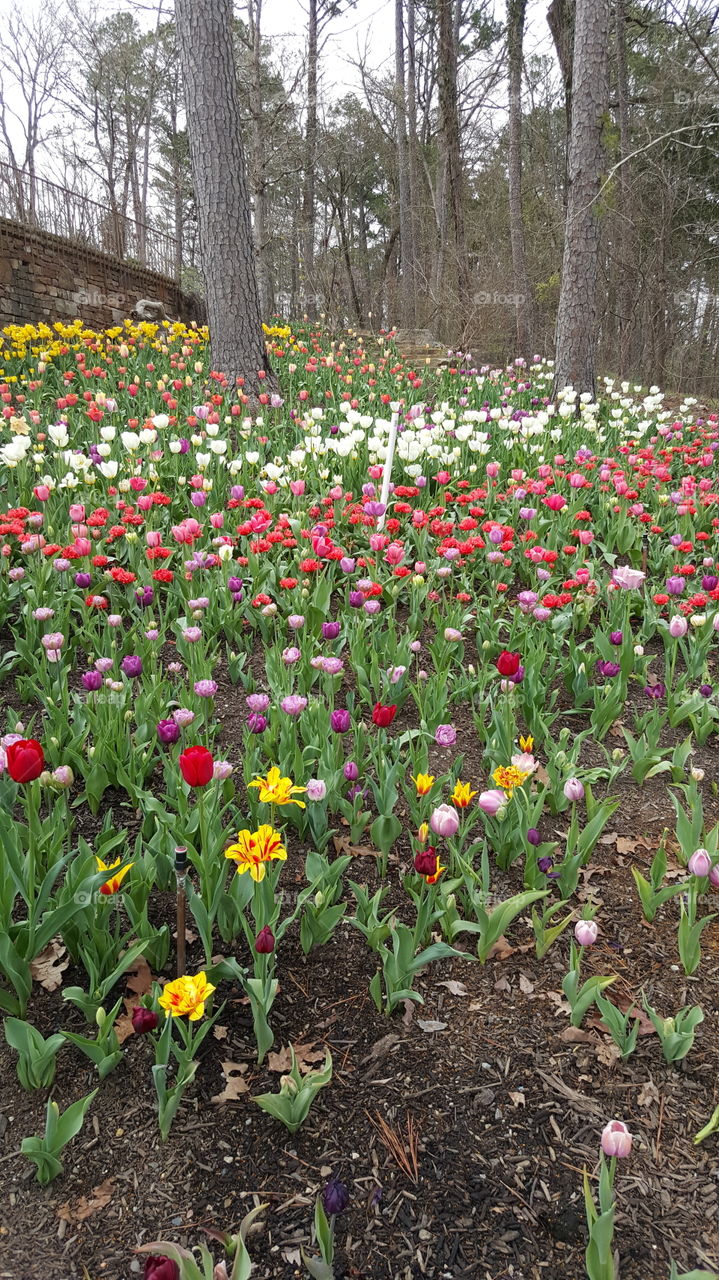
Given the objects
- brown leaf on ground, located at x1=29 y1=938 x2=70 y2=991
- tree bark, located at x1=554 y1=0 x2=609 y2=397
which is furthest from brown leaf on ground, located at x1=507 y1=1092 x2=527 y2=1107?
tree bark, located at x1=554 y1=0 x2=609 y2=397

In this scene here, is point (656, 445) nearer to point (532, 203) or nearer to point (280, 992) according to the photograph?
point (280, 992)

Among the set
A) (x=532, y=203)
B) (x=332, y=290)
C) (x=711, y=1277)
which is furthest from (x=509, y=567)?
(x=532, y=203)

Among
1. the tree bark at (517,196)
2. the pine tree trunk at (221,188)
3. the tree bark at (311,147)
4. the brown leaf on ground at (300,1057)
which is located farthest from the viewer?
the tree bark at (311,147)

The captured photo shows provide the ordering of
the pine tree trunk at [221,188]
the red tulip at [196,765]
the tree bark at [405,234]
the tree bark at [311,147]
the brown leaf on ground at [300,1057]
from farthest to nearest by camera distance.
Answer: the tree bark at [405,234] < the tree bark at [311,147] < the pine tree trunk at [221,188] < the brown leaf on ground at [300,1057] < the red tulip at [196,765]

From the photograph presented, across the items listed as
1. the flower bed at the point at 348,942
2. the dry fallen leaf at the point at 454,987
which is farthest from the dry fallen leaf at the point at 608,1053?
the dry fallen leaf at the point at 454,987

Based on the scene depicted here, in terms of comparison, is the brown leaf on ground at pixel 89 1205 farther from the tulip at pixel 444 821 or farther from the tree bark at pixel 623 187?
the tree bark at pixel 623 187

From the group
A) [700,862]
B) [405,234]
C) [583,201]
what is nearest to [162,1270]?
[700,862]

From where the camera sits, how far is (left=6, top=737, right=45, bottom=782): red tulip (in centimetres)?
141

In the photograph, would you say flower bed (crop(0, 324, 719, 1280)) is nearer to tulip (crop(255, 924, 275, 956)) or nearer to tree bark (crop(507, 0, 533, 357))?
tulip (crop(255, 924, 275, 956))

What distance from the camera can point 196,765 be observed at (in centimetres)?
139

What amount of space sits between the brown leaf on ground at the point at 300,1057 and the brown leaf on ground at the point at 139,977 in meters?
0.30

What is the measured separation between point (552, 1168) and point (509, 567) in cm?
267

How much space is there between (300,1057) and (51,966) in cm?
57

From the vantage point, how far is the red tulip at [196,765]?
139 centimetres
